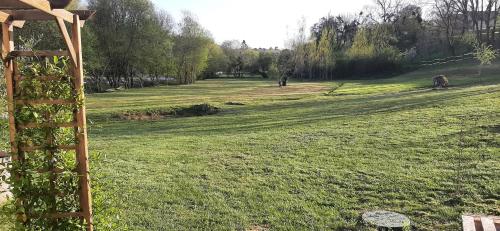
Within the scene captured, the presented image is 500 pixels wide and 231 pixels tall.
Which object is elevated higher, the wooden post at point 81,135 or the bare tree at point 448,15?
the bare tree at point 448,15

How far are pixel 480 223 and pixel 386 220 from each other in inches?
47.1

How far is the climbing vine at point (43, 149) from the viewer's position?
3.50 meters

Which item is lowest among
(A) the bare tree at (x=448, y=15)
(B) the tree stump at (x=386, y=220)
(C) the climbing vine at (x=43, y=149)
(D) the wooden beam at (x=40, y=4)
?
(B) the tree stump at (x=386, y=220)

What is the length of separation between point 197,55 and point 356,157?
47937mm

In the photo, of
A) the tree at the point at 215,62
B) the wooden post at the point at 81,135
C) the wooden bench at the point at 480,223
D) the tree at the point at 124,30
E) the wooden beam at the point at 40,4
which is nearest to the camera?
the wooden beam at the point at 40,4

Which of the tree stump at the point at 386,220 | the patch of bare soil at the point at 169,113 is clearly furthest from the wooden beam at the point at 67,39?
the patch of bare soil at the point at 169,113

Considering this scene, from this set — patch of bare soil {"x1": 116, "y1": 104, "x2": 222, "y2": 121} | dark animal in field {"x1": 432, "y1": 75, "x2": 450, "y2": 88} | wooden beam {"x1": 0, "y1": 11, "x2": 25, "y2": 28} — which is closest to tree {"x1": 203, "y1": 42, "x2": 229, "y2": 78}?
dark animal in field {"x1": 432, "y1": 75, "x2": 450, "y2": 88}

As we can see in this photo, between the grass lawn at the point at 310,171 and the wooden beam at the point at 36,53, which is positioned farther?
the grass lawn at the point at 310,171

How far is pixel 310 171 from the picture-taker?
838cm

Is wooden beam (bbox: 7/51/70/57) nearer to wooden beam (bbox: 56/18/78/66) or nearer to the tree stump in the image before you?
wooden beam (bbox: 56/18/78/66)

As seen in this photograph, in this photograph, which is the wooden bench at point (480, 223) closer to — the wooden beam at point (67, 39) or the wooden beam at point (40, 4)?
the wooden beam at point (67, 39)

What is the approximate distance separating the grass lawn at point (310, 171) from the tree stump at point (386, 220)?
180 mm

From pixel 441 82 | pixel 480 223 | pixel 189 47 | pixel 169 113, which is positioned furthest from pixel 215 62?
pixel 480 223

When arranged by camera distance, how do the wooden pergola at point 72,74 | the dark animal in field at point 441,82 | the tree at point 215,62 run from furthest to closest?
the tree at point 215,62, the dark animal in field at point 441,82, the wooden pergola at point 72,74
